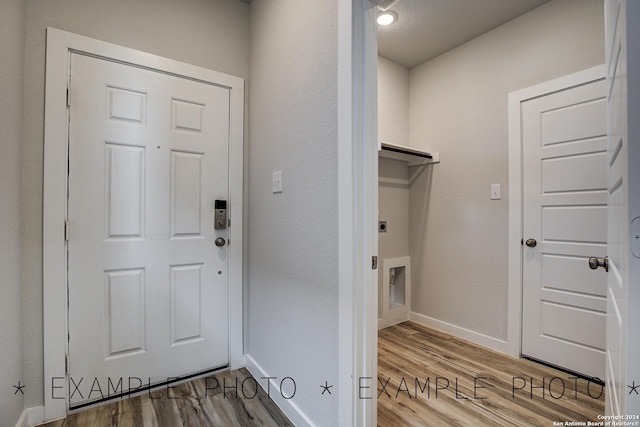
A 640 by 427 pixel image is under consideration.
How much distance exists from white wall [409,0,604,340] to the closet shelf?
146mm

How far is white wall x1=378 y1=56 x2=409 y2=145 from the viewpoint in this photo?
2867 mm

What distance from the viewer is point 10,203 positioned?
1.33m

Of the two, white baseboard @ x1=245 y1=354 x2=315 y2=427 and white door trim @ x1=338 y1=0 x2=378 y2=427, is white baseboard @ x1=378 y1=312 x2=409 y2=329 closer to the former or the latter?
white baseboard @ x1=245 y1=354 x2=315 y2=427

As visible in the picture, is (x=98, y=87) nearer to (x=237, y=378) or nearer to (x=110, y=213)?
(x=110, y=213)

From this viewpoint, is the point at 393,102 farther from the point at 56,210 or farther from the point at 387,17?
the point at 56,210

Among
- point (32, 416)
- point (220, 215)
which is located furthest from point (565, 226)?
point (32, 416)

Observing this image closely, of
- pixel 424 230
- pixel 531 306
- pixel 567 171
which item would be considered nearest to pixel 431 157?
pixel 424 230

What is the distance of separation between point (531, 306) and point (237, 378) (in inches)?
87.9

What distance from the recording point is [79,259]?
160cm

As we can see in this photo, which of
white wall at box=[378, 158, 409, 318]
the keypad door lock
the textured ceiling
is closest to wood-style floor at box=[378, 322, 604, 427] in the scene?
white wall at box=[378, 158, 409, 318]

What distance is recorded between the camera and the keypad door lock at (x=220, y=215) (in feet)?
6.50

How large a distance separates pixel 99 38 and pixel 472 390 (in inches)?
122

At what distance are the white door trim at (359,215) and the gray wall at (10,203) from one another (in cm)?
150

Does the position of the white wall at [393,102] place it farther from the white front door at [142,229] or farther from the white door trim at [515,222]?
the white front door at [142,229]
